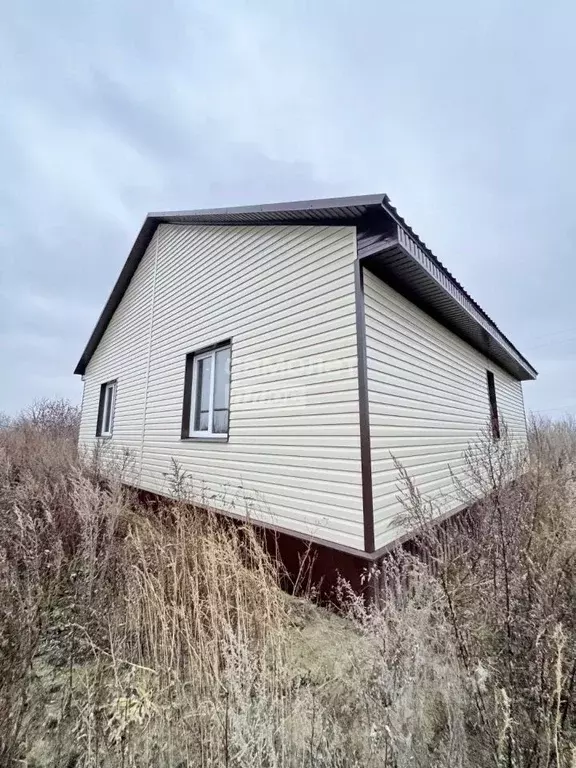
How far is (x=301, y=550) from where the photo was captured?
354 cm

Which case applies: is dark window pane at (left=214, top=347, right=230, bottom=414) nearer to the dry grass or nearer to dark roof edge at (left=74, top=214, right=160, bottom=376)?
the dry grass

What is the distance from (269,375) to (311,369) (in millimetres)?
691

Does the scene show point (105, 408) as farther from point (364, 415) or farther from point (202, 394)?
point (364, 415)

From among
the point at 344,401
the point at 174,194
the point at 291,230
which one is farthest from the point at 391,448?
the point at 174,194

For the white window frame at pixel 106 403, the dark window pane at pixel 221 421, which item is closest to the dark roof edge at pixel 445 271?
the dark window pane at pixel 221 421

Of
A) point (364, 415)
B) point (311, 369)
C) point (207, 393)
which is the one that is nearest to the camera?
point (364, 415)

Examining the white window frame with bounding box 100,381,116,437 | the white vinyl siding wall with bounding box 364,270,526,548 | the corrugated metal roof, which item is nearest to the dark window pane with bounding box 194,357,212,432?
the corrugated metal roof

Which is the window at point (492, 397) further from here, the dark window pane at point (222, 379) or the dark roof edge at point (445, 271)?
the dark window pane at point (222, 379)

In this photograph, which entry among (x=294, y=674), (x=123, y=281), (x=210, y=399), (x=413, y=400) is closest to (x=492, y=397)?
(x=413, y=400)

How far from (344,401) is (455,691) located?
2218 mm

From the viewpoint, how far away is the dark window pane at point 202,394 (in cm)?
570

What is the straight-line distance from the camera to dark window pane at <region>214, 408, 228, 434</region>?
516cm

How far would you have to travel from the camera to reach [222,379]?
17.5ft

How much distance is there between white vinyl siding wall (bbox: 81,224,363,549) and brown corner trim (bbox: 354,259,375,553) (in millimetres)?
64
